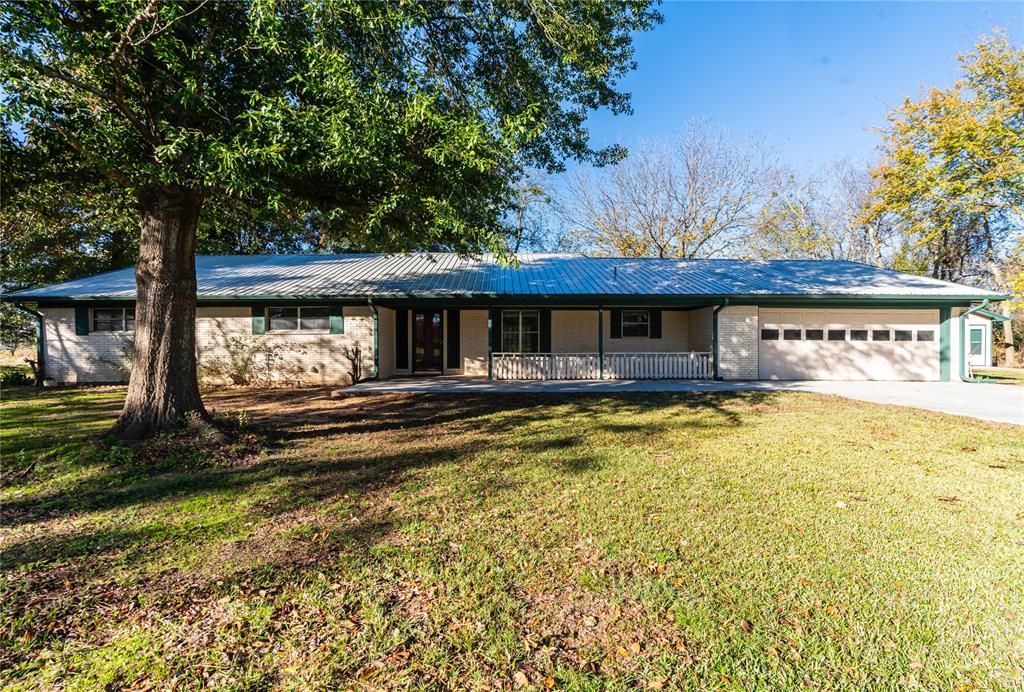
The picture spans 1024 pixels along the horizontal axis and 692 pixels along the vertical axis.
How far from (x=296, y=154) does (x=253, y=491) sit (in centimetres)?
366

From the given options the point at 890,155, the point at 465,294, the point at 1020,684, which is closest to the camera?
the point at 1020,684

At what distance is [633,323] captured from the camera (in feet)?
49.1

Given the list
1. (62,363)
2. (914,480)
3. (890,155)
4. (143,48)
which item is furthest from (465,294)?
(890,155)

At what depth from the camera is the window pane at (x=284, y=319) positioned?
13.4 meters

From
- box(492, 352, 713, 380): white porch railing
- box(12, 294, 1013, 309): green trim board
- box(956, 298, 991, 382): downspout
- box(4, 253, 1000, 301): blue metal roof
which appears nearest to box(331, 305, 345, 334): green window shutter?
box(12, 294, 1013, 309): green trim board

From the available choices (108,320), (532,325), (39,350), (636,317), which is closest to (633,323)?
(636,317)

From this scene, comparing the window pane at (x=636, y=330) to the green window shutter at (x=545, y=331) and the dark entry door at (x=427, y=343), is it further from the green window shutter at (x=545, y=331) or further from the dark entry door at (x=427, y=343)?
the dark entry door at (x=427, y=343)

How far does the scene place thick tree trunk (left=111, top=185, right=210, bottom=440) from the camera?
597 cm

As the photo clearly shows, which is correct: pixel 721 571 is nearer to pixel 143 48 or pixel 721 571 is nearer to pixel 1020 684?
pixel 1020 684

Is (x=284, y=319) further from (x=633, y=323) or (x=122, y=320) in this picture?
(x=633, y=323)

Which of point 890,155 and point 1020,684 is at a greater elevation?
point 890,155

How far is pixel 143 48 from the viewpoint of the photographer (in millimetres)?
5055

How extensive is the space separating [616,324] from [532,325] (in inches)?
109

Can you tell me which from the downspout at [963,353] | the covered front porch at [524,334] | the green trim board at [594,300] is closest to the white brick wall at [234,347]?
the green trim board at [594,300]
